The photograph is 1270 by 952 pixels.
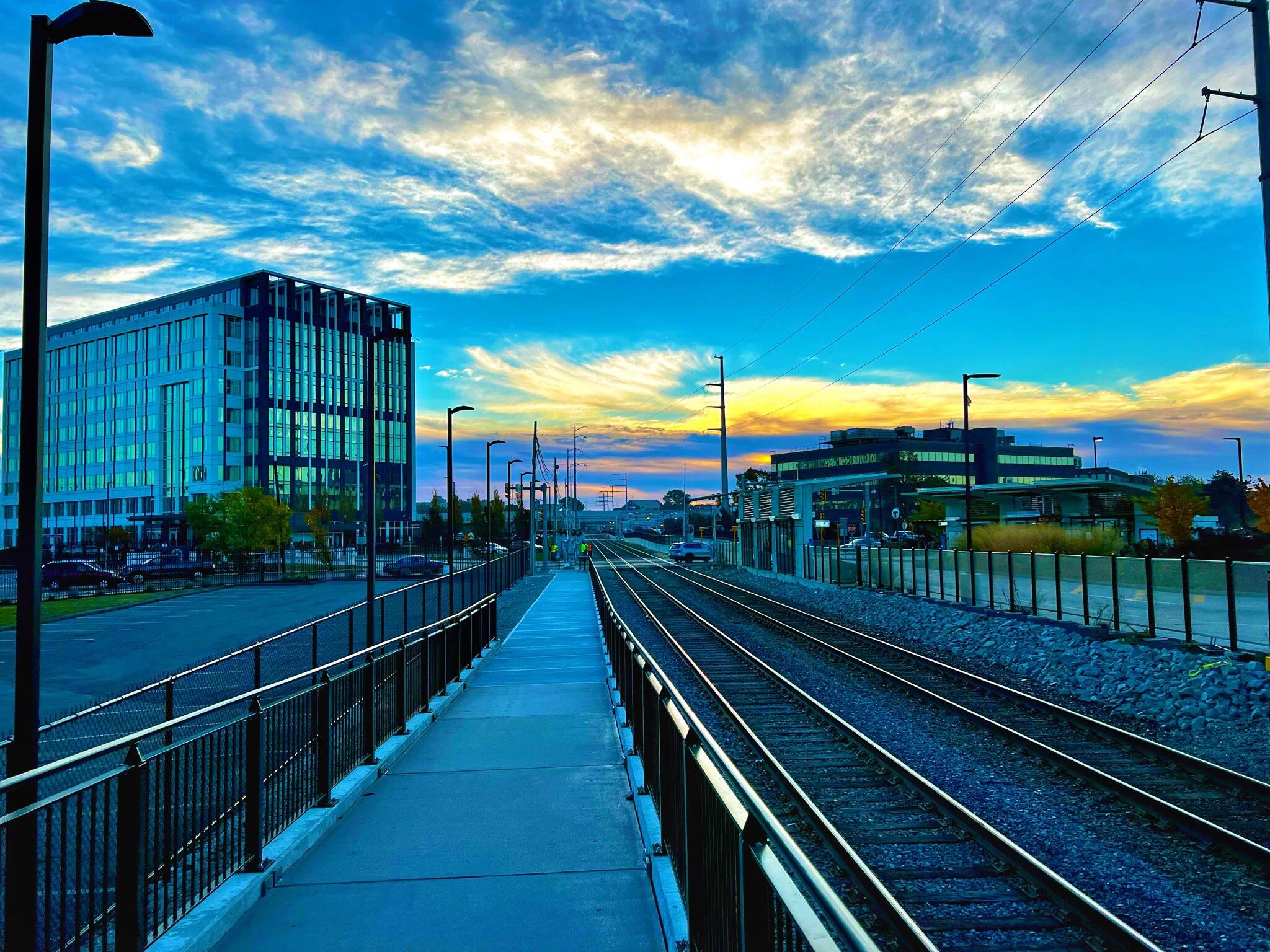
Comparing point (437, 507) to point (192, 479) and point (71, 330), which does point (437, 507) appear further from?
point (71, 330)

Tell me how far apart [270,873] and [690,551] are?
74.2 meters

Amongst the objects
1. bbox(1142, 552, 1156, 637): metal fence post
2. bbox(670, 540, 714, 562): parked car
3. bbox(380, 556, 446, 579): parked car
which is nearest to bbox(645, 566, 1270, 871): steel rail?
bbox(1142, 552, 1156, 637): metal fence post

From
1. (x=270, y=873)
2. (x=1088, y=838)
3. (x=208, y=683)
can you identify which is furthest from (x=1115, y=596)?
(x=270, y=873)

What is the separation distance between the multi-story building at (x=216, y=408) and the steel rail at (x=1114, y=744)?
2793 inches

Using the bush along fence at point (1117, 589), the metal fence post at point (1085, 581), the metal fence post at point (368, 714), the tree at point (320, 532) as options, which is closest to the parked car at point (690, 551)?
the tree at point (320, 532)

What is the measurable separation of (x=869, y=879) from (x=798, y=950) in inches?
159

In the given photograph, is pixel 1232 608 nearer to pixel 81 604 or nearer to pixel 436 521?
pixel 81 604

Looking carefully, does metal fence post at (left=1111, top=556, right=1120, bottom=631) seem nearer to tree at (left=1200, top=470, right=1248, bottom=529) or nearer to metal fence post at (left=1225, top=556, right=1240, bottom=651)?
metal fence post at (left=1225, top=556, right=1240, bottom=651)

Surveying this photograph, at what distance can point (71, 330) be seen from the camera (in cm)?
10150

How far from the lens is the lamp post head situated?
6020mm

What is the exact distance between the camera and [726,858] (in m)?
4.03

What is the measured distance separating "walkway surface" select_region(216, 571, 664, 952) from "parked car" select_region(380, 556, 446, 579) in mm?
48850

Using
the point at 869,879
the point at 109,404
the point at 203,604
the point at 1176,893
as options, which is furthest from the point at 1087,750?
the point at 109,404

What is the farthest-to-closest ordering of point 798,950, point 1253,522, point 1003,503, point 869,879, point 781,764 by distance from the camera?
point 1253,522, point 1003,503, point 781,764, point 869,879, point 798,950
